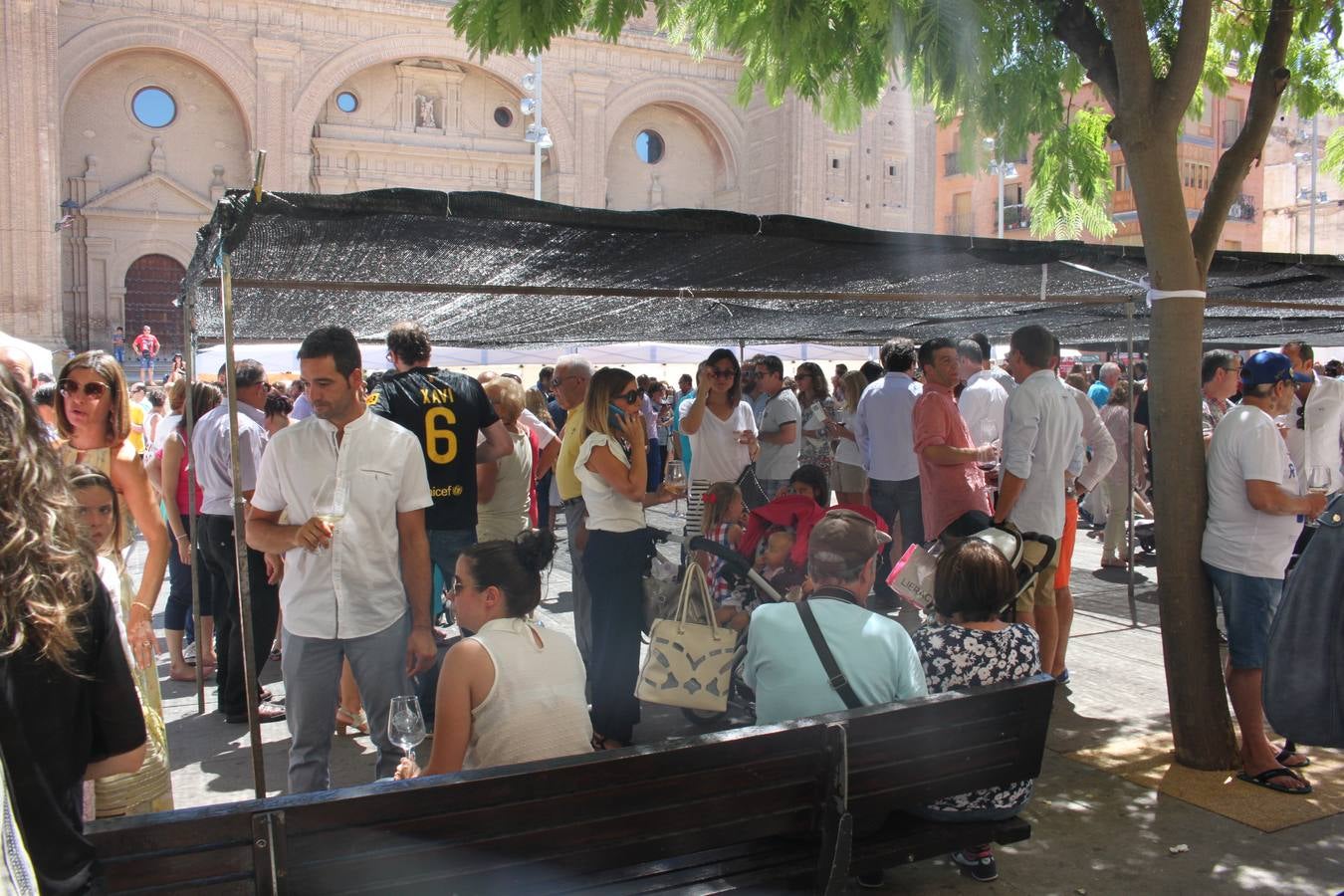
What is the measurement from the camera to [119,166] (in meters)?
32.9

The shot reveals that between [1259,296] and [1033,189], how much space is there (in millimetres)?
2386

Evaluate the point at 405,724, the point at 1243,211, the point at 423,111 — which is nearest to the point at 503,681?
the point at 405,724

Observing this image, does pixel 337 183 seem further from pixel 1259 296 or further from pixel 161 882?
pixel 161 882

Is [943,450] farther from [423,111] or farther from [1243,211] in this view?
[1243,211]

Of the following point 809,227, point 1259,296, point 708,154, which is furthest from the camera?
point 708,154

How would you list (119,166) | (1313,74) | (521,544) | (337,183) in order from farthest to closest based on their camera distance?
(337,183), (119,166), (1313,74), (521,544)

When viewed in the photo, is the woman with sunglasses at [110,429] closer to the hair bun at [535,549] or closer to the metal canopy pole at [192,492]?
the metal canopy pole at [192,492]

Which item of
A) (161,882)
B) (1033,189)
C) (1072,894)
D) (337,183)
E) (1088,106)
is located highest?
(337,183)

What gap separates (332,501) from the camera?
3.81 m

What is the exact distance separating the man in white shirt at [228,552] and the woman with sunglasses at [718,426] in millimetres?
2912

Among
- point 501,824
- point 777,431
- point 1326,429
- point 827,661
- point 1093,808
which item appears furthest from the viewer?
point 777,431

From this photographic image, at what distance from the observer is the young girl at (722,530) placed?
5375 millimetres

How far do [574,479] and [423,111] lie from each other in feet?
112

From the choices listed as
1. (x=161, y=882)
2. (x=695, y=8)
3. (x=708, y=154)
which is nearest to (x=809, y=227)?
(x=695, y=8)
